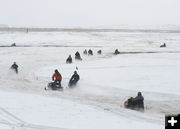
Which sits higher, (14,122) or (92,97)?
(92,97)

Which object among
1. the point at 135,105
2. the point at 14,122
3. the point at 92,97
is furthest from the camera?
the point at 92,97

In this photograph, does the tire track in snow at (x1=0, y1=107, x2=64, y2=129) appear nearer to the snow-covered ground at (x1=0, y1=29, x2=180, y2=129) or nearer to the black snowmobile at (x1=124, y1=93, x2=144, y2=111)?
the snow-covered ground at (x1=0, y1=29, x2=180, y2=129)

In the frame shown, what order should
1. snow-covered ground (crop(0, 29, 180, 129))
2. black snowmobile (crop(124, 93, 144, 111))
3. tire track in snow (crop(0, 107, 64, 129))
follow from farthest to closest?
black snowmobile (crop(124, 93, 144, 111)), snow-covered ground (crop(0, 29, 180, 129)), tire track in snow (crop(0, 107, 64, 129))

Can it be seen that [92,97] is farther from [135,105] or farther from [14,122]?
[14,122]

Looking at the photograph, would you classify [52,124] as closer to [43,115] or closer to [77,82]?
[43,115]

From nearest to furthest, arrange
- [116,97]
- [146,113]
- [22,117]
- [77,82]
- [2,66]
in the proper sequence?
[22,117] < [146,113] < [116,97] < [77,82] < [2,66]

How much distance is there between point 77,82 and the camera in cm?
1292

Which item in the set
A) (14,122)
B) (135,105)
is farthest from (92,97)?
(14,122)

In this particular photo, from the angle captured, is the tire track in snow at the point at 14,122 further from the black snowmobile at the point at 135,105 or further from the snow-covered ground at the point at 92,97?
the black snowmobile at the point at 135,105

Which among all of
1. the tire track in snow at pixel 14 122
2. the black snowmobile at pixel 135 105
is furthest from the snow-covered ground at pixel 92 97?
the black snowmobile at pixel 135 105

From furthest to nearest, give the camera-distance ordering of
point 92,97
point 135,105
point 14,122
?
point 92,97 → point 135,105 → point 14,122

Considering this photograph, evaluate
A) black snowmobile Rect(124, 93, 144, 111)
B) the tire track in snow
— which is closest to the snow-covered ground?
the tire track in snow

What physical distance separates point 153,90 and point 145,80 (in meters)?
1.82

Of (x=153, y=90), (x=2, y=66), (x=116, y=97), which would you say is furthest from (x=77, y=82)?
(x=2, y=66)
